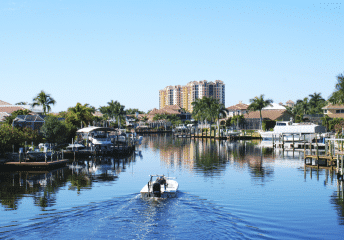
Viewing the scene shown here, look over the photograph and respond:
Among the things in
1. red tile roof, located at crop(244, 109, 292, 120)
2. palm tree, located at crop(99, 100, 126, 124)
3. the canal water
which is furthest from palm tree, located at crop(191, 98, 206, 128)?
the canal water

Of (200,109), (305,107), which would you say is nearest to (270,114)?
(200,109)

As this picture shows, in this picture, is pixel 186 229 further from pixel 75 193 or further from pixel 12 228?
pixel 75 193

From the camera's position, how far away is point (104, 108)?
15125 centimetres

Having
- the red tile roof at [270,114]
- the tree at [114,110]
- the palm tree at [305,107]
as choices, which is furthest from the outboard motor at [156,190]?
the palm tree at [305,107]

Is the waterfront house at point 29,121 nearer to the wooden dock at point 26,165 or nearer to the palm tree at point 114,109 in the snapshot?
the wooden dock at point 26,165

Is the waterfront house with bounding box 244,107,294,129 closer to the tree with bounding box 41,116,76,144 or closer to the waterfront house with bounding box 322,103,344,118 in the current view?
the waterfront house with bounding box 322,103,344,118

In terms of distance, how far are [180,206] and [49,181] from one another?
17.6 meters

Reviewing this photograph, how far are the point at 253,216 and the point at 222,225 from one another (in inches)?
130

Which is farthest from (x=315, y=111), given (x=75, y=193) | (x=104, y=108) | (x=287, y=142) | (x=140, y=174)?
(x=75, y=193)

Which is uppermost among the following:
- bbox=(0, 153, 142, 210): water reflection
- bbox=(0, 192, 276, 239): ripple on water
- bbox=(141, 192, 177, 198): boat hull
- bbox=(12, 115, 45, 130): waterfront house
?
bbox=(12, 115, 45, 130): waterfront house

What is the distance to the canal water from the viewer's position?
20.1 m

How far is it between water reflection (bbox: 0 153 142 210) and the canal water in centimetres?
8

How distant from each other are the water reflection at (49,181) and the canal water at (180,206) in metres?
0.08

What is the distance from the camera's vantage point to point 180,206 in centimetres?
2508
